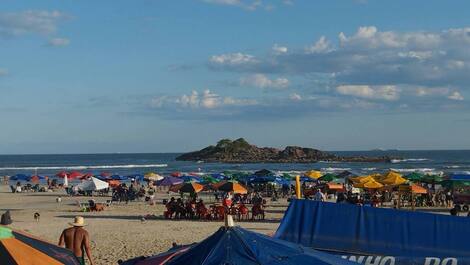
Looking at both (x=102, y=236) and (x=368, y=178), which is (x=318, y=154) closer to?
(x=368, y=178)

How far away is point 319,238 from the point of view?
704 centimetres

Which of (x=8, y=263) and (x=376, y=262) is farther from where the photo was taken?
(x=376, y=262)

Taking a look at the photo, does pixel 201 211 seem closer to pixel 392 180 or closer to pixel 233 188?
pixel 233 188

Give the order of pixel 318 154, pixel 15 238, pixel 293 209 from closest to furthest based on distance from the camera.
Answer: pixel 15 238 < pixel 293 209 < pixel 318 154

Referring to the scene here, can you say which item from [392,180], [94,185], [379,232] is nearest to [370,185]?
[392,180]

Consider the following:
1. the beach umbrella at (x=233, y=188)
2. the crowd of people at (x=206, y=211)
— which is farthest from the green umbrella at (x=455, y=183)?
the beach umbrella at (x=233, y=188)

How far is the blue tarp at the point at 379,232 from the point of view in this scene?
678cm

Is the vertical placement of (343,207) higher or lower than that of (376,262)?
higher

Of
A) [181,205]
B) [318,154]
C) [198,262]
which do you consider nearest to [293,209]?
[198,262]

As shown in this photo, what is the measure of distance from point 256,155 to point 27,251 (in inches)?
5238

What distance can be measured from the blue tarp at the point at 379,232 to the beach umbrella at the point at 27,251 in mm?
2655

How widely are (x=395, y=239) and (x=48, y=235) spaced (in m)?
14.4

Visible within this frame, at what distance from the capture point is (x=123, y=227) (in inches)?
823

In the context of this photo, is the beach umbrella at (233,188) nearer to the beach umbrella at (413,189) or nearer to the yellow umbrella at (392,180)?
the beach umbrella at (413,189)
